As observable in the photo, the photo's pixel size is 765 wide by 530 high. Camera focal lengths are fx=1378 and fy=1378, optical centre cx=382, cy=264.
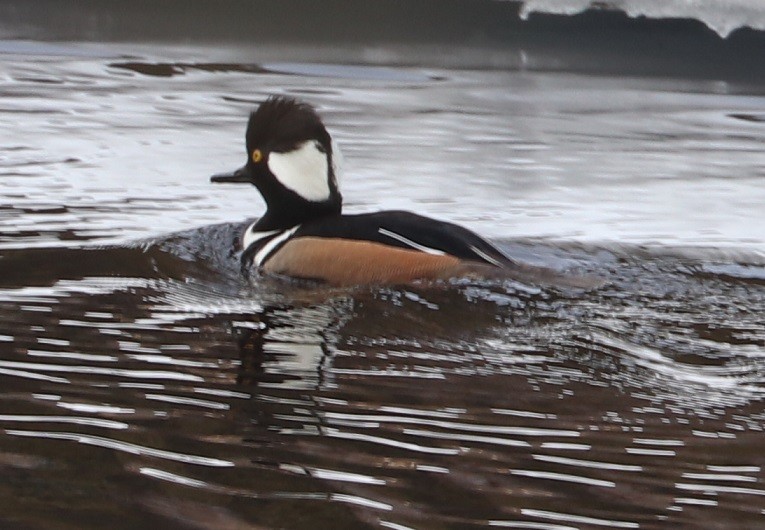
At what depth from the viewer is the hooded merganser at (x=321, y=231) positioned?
5.66m

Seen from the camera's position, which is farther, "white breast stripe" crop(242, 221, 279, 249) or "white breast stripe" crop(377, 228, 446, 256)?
"white breast stripe" crop(242, 221, 279, 249)

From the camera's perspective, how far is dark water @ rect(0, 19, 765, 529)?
3256 millimetres

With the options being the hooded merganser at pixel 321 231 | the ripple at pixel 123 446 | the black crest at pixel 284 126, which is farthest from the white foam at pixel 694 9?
the ripple at pixel 123 446

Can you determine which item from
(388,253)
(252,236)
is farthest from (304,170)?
(388,253)

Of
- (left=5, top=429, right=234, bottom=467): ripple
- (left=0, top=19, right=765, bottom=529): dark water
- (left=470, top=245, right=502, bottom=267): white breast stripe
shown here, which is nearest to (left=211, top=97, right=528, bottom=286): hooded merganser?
(left=470, top=245, right=502, bottom=267): white breast stripe

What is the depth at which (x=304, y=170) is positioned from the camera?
6297mm

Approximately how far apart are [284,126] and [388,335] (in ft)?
5.51

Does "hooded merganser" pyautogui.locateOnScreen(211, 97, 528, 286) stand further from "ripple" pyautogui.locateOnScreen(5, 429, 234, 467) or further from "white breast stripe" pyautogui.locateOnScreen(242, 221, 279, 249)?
"ripple" pyautogui.locateOnScreen(5, 429, 234, 467)

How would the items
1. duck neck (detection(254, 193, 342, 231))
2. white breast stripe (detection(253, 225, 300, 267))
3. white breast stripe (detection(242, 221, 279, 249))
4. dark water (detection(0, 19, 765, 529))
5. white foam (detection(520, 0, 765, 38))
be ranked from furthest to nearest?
white foam (detection(520, 0, 765, 38)) < duck neck (detection(254, 193, 342, 231)) < white breast stripe (detection(242, 221, 279, 249)) < white breast stripe (detection(253, 225, 300, 267)) < dark water (detection(0, 19, 765, 529))

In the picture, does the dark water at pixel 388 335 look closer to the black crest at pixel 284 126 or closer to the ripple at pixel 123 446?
the ripple at pixel 123 446

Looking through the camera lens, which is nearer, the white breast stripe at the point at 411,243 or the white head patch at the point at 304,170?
the white breast stripe at the point at 411,243

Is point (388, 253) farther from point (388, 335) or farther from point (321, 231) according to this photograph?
point (388, 335)

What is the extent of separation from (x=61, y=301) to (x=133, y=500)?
199 centimetres

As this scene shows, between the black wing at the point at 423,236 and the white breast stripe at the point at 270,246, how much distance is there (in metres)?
0.40
